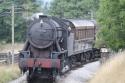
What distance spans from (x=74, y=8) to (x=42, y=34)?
3791cm

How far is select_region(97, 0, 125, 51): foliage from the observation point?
70.3ft

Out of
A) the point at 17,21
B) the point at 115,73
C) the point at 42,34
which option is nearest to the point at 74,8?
the point at 17,21

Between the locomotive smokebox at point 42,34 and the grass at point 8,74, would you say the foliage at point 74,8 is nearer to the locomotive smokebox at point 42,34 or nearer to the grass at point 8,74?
the grass at point 8,74

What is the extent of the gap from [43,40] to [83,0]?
39645 mm

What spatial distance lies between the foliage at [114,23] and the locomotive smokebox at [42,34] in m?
3.04

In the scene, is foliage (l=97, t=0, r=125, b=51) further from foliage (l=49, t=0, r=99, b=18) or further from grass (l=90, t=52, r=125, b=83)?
foliage (l=49, t=0, r=99, b=18)

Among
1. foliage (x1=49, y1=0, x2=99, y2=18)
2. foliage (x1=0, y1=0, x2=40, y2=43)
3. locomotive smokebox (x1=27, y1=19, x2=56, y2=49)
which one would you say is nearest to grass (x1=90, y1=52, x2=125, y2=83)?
locomotive smokebox (x1=27, y1=19, x2=56, y2=49)

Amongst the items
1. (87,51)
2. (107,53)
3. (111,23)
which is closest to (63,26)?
(111,23)

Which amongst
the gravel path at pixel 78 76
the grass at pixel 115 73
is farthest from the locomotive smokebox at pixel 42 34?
the grass at pixel 115 73

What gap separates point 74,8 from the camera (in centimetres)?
5966

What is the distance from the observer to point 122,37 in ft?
72.6

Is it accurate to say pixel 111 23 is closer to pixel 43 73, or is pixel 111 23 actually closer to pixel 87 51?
pixel 43 73

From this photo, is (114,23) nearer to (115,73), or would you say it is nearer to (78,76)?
(78,76)

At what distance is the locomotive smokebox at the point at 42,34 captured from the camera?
22.0 metres
